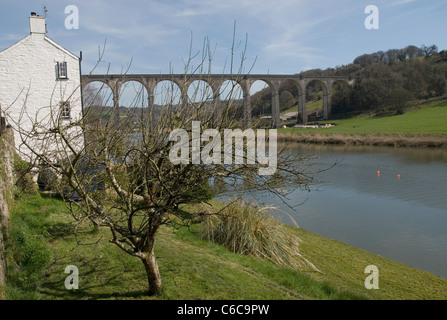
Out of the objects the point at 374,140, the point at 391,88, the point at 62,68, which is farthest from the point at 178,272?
the point at 391,88

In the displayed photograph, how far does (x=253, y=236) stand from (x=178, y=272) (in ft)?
8.94

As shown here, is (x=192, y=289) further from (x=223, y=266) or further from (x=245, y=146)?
(x=245, y=146)

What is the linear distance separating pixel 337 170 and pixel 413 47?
82.2m

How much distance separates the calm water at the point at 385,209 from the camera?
10.4m

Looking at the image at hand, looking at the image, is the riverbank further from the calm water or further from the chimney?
the chimney

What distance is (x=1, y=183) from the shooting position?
678cm

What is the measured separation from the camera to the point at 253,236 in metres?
8.25

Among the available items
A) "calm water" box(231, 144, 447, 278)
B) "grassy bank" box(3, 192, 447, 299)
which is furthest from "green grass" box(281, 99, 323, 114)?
"grassy bank" box(3, 192, 447, 299)

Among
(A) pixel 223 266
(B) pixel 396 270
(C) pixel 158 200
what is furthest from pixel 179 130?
(B) pixel 396 270

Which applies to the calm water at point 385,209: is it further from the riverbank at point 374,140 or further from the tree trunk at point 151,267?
the riverbank at point 374,140

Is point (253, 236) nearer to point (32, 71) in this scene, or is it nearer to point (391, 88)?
point (32, 71)

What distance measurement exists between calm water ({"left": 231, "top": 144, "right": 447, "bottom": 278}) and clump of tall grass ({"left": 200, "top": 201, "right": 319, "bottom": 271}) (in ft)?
3.06

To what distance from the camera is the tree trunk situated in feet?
15.8

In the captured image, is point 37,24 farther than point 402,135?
No
